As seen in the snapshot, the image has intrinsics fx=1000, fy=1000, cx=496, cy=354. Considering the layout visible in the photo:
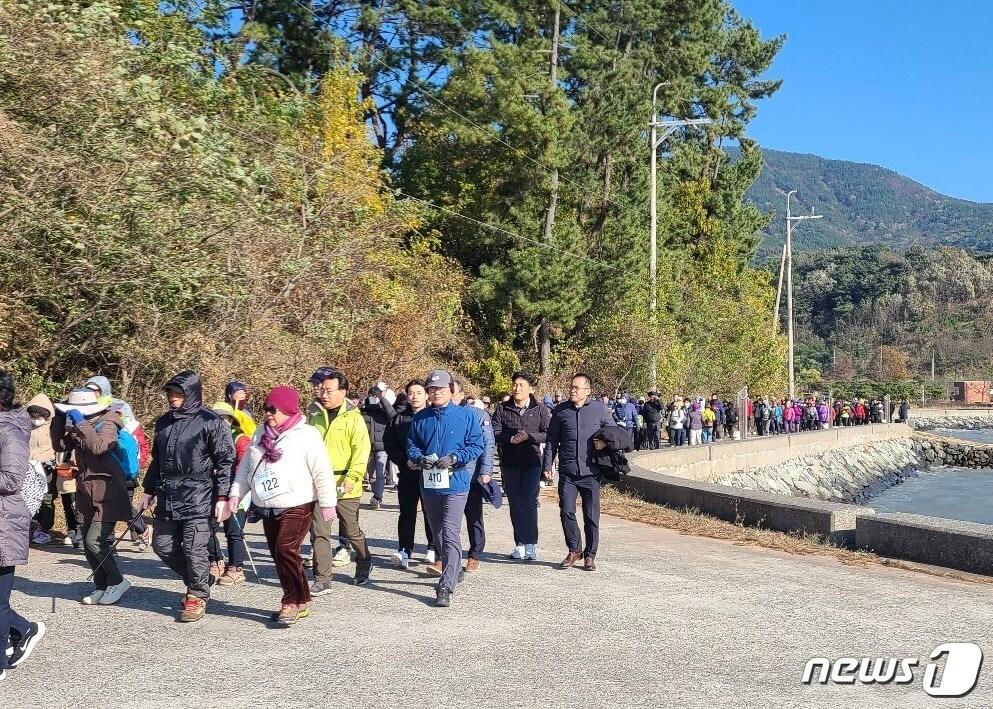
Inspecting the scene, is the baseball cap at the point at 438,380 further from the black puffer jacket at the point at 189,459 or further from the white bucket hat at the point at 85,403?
the white bucket hat at the point at 85,403

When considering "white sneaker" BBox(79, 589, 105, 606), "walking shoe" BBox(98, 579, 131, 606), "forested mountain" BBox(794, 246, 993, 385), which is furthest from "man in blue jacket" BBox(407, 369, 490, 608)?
"forested mountain" BBox(794, 246, 993, 385)

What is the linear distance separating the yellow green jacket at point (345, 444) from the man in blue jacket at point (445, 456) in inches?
17.1

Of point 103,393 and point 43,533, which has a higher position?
point 103,393

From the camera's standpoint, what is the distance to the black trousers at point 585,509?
361 inches

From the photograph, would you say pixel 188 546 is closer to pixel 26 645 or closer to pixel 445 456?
pixel 26 645

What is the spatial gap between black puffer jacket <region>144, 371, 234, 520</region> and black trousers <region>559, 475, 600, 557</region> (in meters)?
→ 3.27

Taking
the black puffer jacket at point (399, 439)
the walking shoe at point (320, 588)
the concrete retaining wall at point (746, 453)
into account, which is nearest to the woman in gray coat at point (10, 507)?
the walking shoe at point (320, 588)

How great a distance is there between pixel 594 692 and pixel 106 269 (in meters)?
11.1

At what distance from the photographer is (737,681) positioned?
5.79 meters

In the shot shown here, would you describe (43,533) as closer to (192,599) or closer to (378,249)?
(192,599)

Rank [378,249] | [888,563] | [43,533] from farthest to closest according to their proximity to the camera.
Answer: [378,249] < [43,533] < [888,563]

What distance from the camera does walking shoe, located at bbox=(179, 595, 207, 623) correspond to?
7.13 metres

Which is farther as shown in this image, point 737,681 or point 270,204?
point 270,204

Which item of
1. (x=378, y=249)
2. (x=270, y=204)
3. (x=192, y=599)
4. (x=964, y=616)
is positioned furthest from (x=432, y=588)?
(x=378, y=249)
